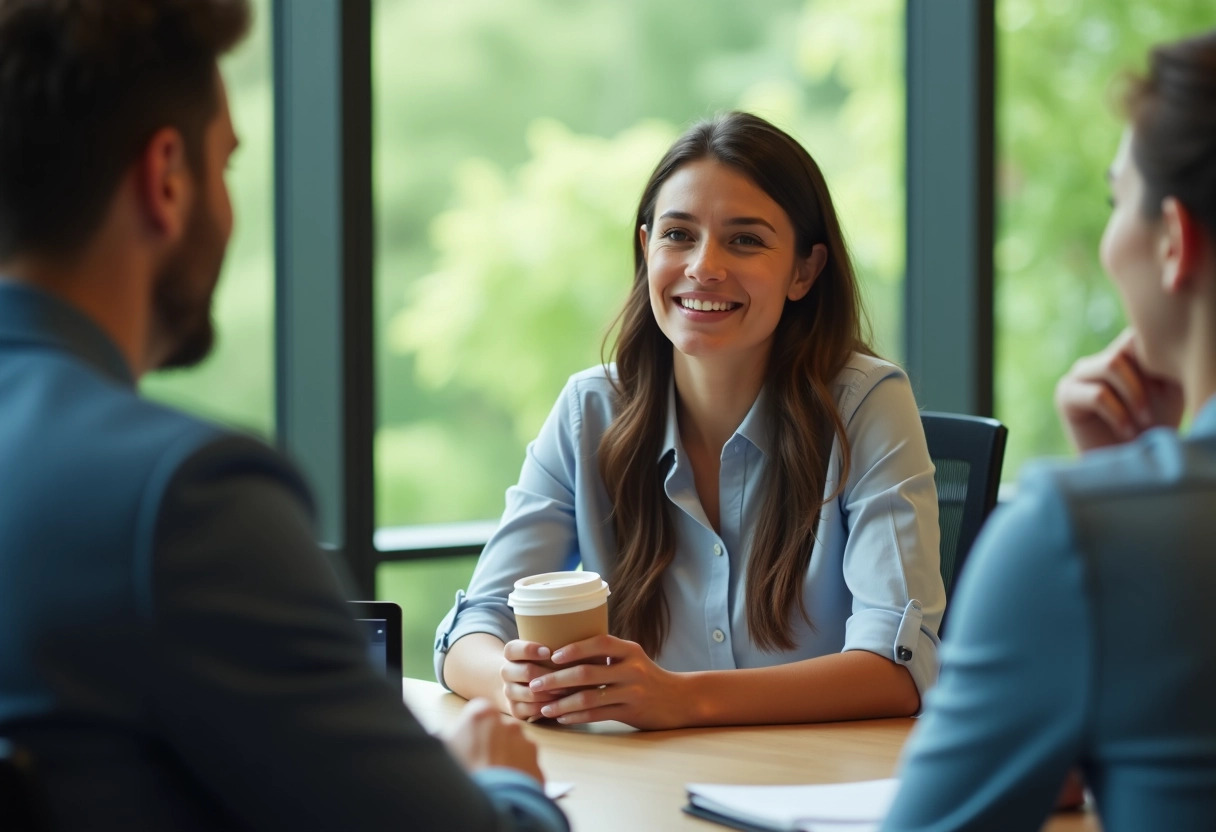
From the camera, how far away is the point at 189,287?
3.31 ft

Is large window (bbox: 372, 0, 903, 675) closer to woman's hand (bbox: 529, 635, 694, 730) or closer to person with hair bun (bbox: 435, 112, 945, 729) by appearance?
person with hair bun (bbox: 435, 112, 945, 729)

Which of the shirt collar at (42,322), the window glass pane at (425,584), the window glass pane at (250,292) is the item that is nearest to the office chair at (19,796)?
the shirt collar at (42,322)

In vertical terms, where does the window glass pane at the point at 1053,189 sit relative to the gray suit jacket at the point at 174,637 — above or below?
above

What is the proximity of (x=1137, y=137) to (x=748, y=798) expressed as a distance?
2.35 ft

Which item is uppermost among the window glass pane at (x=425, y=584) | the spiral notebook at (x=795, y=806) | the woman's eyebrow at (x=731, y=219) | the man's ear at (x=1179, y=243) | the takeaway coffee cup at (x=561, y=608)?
the woman's eyebrow at (x=731, y=219)

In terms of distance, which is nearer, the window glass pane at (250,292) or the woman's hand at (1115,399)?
the woman's hand at (1115,399)

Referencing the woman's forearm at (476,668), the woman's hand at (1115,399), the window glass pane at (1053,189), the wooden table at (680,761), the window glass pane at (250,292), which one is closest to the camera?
the wooden table at (680,761)

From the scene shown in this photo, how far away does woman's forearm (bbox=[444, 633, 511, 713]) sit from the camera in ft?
5.84

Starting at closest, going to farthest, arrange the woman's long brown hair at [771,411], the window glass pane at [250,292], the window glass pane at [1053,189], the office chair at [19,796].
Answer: the office chair at [19,796]
the woman's long brown hair at [771,411]
the window glass pane at [250,292]
the window glass pane at [1053,189]

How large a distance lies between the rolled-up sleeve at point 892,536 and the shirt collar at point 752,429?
14 centimetres

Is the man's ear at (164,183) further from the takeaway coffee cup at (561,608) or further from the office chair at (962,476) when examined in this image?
the office chair at (962,476)

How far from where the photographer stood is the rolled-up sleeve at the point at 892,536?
182 cm

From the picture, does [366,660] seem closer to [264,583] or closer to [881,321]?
[264,583]

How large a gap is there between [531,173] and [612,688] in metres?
2.82
